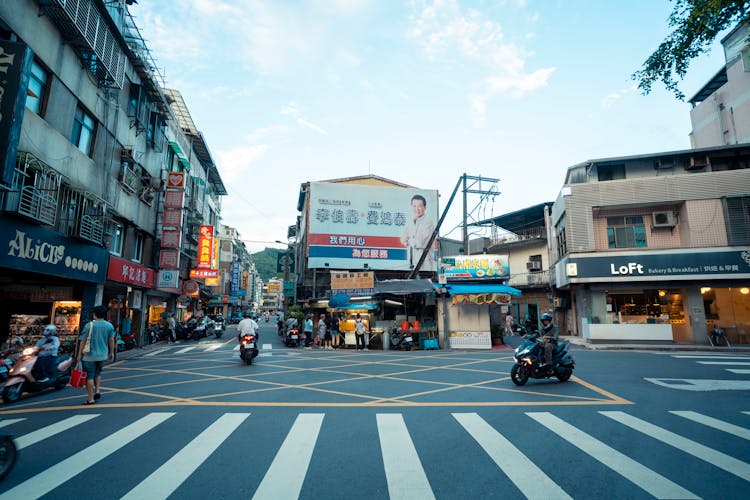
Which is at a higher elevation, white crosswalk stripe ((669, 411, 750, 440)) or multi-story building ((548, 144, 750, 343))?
multi-story building ((548, 144, 750, 343))

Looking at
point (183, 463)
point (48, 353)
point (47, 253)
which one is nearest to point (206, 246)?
point (47, 253)

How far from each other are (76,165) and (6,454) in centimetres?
1350

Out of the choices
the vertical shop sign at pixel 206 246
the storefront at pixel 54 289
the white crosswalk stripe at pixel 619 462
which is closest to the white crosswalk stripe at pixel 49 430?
the white crosswalk stripe at pixel 619 462

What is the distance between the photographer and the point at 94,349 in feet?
25.0

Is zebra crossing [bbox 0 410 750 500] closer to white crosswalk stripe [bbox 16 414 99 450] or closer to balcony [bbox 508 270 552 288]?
white crosswalk stripe [bbox 16 414 99 450]

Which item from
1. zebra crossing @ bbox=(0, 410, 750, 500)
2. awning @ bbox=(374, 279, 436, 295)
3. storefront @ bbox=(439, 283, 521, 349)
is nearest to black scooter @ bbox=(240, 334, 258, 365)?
zebra crossing @ bbox=(0, 410, 750, 500)

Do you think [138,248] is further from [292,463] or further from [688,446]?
[688,446]

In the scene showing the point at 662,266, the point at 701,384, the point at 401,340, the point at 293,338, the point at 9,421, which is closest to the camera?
the point at 9,421

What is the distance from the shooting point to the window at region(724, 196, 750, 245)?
66.7 ft

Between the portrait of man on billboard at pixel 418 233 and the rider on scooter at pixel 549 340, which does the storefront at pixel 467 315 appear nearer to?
the rider on scooter at pixel 549 340

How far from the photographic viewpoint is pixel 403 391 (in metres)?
8.62

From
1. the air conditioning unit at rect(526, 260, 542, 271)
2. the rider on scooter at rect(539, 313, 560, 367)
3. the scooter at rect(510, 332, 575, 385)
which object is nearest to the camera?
the scooter at rect(510, 332, 575, 385)

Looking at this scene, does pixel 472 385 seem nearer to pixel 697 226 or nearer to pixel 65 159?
pixel 65 159

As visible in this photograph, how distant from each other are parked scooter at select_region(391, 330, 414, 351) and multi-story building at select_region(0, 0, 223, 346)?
12258 mm
